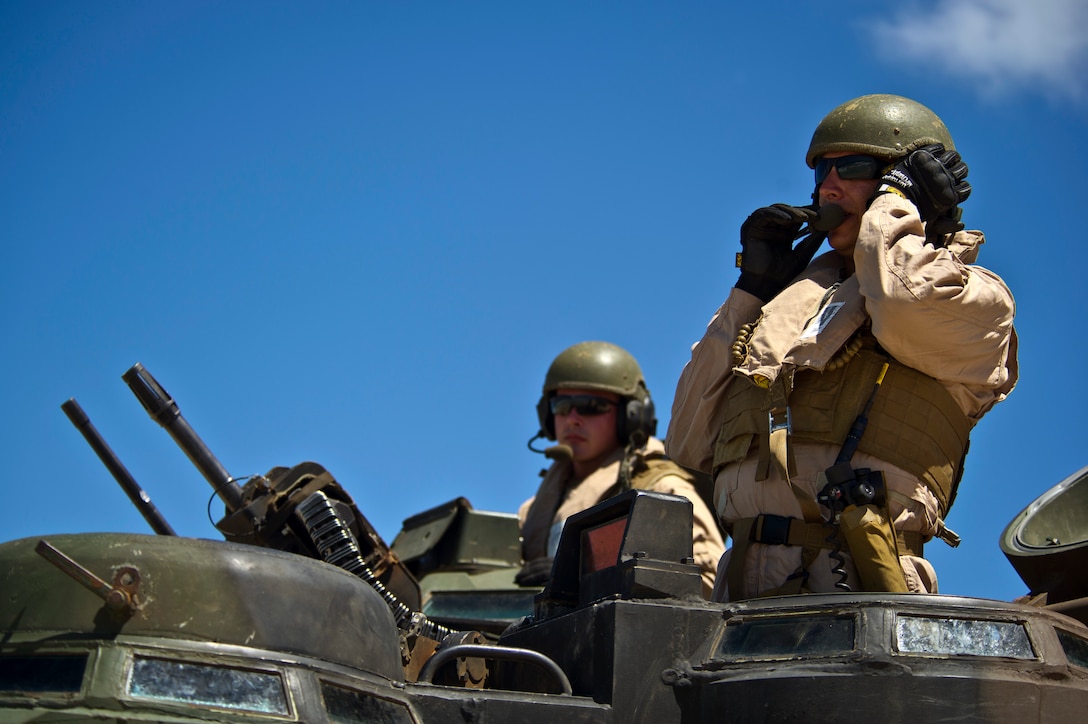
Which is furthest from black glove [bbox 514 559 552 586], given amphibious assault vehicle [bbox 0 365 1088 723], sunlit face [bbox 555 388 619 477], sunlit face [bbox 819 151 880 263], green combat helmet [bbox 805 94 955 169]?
amphibious assault vehicle [bbox 0 365 1088 723]

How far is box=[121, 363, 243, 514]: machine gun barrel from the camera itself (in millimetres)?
9742

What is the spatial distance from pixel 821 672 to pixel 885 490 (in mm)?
1151

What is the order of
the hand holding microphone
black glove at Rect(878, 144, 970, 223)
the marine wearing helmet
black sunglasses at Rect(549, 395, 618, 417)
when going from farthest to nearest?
black sunglasses at Rect(549, 395, 618, 417), the marine wearing helmet, the hand holding microphone, black glove at Rect(878, 144, 970, 223)

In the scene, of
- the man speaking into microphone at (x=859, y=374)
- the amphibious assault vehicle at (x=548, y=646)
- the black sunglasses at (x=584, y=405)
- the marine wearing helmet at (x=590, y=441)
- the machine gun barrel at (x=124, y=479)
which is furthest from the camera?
the black sunglasses at (x=584, y=405)

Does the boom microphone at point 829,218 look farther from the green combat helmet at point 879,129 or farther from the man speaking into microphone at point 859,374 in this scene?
the green combat helmet at point 879,129

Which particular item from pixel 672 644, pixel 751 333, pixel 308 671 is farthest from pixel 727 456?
pixel 308 671

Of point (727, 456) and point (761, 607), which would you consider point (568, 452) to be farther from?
point (761, 607)

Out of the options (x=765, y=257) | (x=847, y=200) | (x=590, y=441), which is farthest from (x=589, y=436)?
(x=847, y=200)

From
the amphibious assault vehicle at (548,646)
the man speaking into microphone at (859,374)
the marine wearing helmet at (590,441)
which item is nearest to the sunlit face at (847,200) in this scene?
the man speaking into microphone at (859,374)

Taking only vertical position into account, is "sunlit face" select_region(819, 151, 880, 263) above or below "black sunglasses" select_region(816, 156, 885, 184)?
below

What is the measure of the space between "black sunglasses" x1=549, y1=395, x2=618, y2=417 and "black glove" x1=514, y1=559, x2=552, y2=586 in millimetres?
1348

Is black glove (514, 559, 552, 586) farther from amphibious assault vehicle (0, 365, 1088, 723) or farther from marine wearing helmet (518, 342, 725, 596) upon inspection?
amphibious assault vehicle (0, 365, 1088, 723)

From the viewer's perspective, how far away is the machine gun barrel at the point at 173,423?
9742 millimetres

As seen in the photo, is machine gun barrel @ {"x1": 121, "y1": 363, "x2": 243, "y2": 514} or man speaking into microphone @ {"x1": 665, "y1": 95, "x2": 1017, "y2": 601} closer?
man speaking into microphone @ {"x1": 665, "y1": 95, "x2": 1017, "y2": 601}
